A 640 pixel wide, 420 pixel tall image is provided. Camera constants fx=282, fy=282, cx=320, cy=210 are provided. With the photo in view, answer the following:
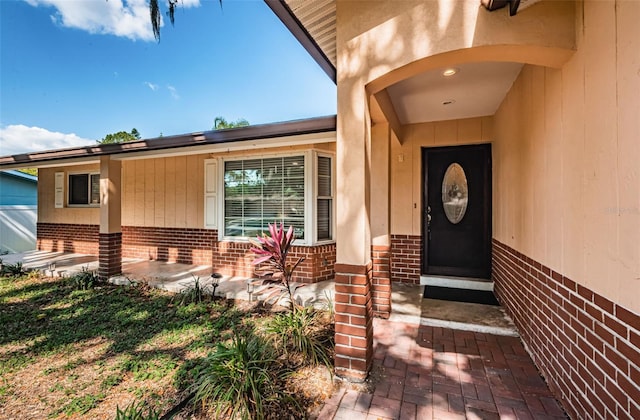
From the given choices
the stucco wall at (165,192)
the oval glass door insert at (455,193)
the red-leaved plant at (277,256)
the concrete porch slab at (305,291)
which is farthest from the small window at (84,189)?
the oval glass door insert at (455,193)

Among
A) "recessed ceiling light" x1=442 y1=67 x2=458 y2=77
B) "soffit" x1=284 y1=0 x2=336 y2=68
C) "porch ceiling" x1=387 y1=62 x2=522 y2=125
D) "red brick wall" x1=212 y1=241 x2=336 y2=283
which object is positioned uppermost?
"soffit" x1=284 y1=0 x2=336 y2=68

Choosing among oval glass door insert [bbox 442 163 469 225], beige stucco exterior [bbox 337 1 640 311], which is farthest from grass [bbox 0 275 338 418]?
oval glass door insert [bbox 442 163 469 225]

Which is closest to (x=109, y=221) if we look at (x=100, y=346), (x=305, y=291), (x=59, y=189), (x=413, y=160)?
(x=100, y=346)

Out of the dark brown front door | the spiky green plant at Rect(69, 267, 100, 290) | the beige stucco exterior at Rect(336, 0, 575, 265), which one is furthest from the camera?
the spiky green plant at Rect(69, 267, 100, 290)

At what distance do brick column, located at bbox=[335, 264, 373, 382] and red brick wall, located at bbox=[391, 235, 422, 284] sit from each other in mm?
2842

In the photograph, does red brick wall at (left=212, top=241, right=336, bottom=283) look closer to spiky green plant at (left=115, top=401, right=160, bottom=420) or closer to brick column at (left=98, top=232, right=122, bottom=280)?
brick column at (left=98, top=232, right=122, bottom=280)

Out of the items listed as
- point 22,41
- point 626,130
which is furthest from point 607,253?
point 22,41

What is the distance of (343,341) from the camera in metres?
2.51

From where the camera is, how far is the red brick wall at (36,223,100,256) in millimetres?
8508

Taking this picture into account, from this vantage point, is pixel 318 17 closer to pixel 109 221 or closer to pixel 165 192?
pixel 109 221

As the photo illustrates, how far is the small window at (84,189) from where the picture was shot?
8.52 meters

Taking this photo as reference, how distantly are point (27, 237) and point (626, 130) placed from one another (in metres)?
16.9

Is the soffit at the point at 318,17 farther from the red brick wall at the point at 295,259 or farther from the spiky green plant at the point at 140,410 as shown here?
the spiky green plant at the point at 140,410

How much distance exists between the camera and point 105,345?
346 centimetres
